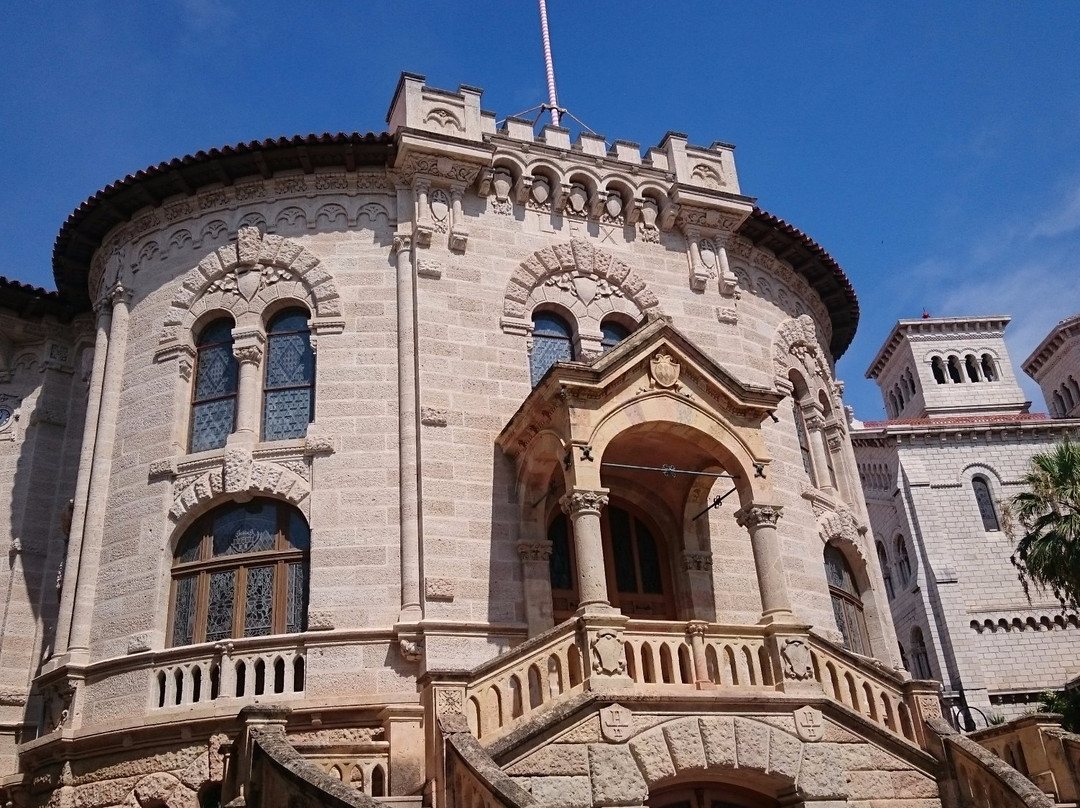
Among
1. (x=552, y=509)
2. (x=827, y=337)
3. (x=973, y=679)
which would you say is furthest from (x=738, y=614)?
(x=973, y=679)

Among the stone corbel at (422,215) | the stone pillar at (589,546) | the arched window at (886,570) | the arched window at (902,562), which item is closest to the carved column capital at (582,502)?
the stone pillar at (589,546)

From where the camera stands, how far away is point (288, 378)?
613 inches

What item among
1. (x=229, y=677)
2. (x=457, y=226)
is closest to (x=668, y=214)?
(x=457, y=226)

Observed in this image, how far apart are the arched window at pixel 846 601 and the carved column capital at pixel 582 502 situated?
684 cm

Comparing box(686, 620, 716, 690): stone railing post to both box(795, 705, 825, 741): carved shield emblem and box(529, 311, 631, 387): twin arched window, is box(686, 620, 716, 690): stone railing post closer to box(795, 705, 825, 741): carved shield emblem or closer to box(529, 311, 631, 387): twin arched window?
box(795, 705, 825, 741): carved shield emblem

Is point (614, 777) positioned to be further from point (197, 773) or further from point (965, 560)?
point (965, 560)

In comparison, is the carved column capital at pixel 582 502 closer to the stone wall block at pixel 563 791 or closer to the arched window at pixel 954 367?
the stone wall block at pixel 563 791

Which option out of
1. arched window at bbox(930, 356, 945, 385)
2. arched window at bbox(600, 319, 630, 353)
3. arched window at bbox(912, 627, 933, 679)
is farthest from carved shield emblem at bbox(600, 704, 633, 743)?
arched window at bbox(930, 356, 945, 385)

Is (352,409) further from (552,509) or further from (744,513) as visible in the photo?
(744,513)

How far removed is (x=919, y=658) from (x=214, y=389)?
103 ft

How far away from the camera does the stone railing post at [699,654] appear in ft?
38.6

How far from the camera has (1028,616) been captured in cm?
3616

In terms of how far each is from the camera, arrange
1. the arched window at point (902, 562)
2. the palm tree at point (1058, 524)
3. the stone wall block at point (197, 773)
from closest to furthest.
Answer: the stone wall block at point (197, 773), the palm tree at point (1058, 524), the arched window at point (902, 562)

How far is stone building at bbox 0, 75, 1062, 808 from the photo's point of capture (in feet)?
37.3
